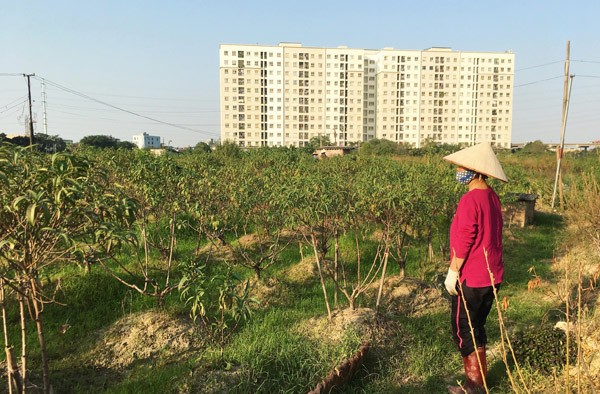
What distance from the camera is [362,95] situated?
8219 centimetres

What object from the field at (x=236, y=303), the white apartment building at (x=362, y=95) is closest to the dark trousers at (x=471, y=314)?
the field at (x=236, y=303)

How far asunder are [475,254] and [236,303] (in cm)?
248

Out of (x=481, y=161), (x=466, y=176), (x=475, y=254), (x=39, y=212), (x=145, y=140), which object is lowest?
(x=475, y=254)

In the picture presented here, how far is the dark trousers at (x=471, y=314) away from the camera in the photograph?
3.47 meters

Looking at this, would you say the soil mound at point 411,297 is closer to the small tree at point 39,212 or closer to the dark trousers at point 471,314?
the dark trousers at point 471,314

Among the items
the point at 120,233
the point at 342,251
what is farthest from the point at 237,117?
the point at 120,233

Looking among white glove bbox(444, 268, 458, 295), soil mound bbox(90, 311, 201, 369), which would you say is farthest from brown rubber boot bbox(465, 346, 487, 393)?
soil mound bbox(90, 311, 201, 369)

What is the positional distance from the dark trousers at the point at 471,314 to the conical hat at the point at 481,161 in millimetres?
1051

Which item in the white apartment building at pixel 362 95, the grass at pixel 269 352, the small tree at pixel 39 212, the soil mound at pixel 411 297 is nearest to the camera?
the small tree at pixel 39 212

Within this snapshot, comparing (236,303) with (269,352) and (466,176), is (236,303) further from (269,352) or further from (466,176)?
(466,176)

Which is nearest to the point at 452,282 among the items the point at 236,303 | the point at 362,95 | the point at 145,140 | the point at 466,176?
the point at 466,176

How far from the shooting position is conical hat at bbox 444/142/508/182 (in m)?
3.57

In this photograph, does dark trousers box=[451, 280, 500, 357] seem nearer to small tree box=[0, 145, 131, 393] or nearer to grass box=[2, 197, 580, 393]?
grass box=[2, 197, 580, 393]

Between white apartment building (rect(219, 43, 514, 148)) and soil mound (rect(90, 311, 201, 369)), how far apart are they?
7358 centimetres
